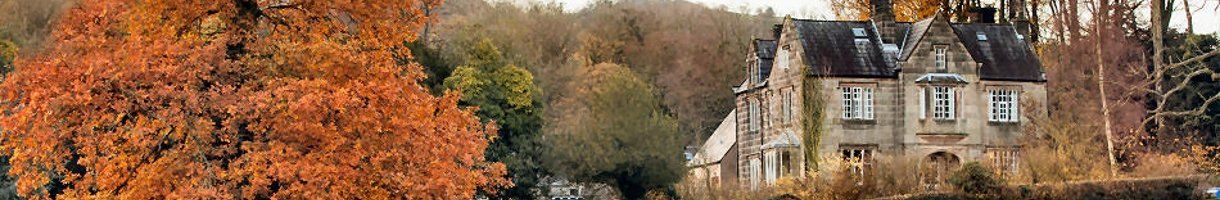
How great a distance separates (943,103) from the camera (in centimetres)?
5038

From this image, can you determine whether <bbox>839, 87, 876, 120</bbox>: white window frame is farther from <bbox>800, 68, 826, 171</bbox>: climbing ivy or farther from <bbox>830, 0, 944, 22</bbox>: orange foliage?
<bbox>830, 0, 944, 22</bbox>: orange foliage

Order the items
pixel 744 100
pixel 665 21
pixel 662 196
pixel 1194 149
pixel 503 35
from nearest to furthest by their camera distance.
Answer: pixel 1194 149 → pixel 662 196 → pixel 744 100 → pixel 503 35 → pixel 665 21

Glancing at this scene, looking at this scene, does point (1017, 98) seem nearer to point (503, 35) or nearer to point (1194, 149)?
point (1194, 149)

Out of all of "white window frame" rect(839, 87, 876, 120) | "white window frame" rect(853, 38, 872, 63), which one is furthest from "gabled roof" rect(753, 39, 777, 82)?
"white window frame" rect(839, 87, 876, 120)

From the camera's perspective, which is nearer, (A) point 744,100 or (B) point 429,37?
(A) point 744,100

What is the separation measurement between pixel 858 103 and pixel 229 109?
97.2 ft

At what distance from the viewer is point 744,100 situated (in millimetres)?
55656

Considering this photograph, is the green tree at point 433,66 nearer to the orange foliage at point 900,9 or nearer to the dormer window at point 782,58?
the dormer window at point 782,58

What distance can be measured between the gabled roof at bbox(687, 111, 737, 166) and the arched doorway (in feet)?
29.8

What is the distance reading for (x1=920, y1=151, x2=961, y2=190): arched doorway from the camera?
4394 cm

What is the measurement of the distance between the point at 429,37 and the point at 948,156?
93.5 ft

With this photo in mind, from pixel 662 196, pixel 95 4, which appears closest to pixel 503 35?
pixel 662 196

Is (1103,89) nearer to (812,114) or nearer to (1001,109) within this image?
(1001,109)

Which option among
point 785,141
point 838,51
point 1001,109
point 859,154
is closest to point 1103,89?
point 1001,109
